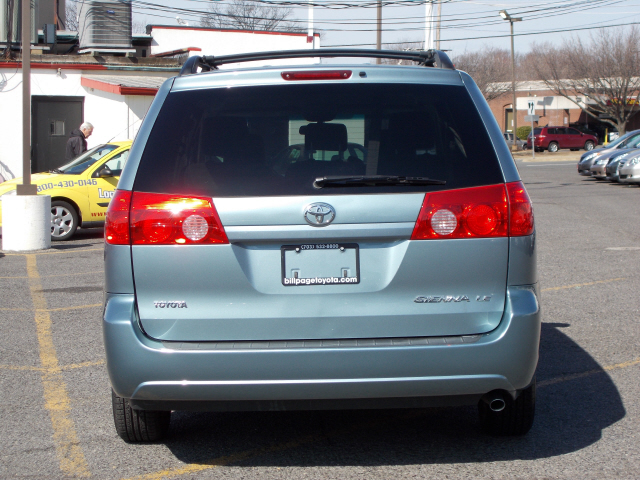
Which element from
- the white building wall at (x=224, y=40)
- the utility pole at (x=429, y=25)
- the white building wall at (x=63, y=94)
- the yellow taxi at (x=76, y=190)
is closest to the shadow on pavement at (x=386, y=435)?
the yellow taxi at (x=76, y=190)

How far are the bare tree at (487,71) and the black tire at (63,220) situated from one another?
61.0 meters

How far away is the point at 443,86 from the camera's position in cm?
348

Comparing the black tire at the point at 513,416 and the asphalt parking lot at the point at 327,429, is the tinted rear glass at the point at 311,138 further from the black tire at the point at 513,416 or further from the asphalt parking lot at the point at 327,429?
the asphalt parking lot at the point at 327,429

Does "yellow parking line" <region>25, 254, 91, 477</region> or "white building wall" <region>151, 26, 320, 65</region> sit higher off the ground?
"white building wall" <region>151, 26, 320, 65</region>

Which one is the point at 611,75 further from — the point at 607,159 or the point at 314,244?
the point at 314,244

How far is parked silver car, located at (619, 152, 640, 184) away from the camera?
73.9ft

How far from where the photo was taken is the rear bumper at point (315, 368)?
128 inches

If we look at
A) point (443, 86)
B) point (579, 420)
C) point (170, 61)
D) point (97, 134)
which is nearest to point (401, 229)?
point (443, 86)

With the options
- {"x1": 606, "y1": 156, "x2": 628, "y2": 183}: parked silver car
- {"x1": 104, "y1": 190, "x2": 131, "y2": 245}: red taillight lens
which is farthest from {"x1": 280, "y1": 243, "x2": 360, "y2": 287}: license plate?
{"x1": 606, "y1": 156, "x2": 628, "y2": 183}: parked silver car

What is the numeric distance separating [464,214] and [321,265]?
25.3 inches

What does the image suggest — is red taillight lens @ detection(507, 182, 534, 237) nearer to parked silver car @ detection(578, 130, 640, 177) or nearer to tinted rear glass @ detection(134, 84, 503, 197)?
tinted rear glass @ detection(134, 84, 503, 197)

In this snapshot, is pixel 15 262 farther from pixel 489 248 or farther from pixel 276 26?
pixel 276 26

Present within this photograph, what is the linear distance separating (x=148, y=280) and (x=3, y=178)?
1923 centimetres

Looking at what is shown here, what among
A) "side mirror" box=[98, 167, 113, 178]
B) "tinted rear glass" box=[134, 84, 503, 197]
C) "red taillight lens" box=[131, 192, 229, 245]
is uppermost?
"tinted rear glass" box=[134, 84, 503, 197]
